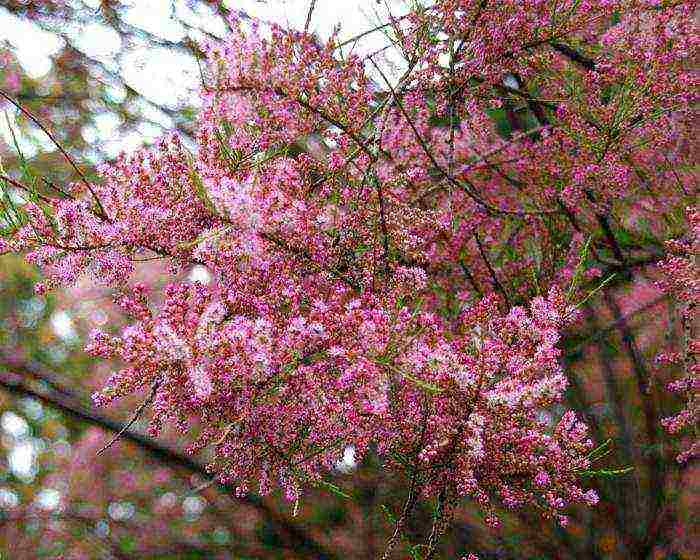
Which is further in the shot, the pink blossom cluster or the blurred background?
the blurred background

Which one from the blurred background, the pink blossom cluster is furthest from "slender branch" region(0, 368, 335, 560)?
the pink blossom cluster

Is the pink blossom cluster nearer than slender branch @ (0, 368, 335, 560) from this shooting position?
Yes

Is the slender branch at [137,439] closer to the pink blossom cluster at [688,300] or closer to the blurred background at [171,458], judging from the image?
the blurred background at [171,458]

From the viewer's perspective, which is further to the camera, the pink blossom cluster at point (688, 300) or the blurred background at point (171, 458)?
the blurred background at point (171, 458)

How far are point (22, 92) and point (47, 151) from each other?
35 centimetres

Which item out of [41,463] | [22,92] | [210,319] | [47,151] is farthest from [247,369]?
[41,463]

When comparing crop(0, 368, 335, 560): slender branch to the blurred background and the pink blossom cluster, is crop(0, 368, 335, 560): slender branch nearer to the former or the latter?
the blurred background

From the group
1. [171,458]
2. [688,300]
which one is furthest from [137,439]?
[688,300]

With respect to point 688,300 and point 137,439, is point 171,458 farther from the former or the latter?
point 688,300

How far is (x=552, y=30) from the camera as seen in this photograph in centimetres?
190

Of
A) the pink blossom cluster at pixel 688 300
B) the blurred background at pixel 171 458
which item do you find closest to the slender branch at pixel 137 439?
the blurred background at pixel 171 458

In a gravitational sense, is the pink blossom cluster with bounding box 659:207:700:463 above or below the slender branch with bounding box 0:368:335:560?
below

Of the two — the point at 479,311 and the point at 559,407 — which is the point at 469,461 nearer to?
the point at 479,311

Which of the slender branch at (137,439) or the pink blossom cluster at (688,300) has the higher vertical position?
the slender branch at (137,439)
